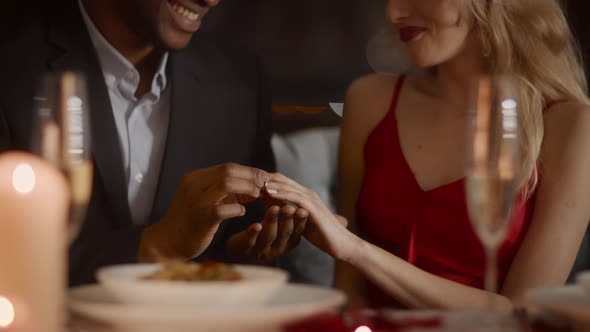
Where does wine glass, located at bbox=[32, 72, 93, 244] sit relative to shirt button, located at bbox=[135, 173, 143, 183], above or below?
above

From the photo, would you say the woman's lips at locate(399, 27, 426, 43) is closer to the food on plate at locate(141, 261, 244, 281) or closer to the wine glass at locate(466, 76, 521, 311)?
the wine glass at locate(466, 76, 521, 311)

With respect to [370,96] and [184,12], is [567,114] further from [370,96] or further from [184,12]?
[184,12]

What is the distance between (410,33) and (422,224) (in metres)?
0.43

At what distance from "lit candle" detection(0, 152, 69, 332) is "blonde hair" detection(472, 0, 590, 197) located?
46.0 inches

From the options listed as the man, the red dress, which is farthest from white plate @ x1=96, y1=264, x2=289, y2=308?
the red dress

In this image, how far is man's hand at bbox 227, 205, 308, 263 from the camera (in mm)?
1316

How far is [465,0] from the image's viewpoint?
1.62 metres

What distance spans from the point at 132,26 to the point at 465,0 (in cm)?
79

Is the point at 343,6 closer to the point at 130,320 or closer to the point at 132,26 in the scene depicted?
the point at 132,26

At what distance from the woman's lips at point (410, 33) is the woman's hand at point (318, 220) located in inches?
19.9

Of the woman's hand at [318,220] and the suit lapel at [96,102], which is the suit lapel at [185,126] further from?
the woman's hand at [318,220]

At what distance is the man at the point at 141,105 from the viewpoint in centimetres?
166

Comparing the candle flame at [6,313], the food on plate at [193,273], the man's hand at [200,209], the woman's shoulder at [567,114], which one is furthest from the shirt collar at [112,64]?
the candle flame at [6,313]

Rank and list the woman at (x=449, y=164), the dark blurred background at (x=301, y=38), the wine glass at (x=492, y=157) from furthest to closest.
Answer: the dark blurred background at (x=301, y=38) → the woman at (x=449, y=164) → the wine glass at (x=492, y=157)
